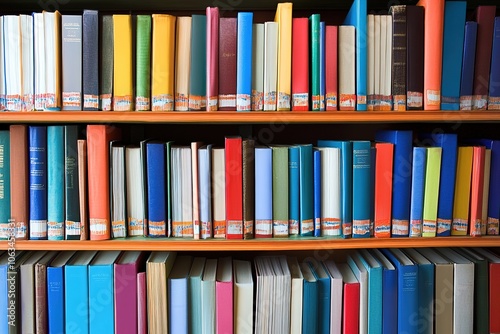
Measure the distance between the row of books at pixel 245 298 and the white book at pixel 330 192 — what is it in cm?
16

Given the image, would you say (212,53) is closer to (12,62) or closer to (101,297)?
(12,62)

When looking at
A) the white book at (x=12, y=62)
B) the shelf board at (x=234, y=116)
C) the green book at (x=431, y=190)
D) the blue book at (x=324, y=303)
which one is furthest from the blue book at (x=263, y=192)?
the white book at (x=12, y=62)

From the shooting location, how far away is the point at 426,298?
1.27m

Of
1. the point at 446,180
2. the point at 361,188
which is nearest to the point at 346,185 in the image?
the point at 361,188

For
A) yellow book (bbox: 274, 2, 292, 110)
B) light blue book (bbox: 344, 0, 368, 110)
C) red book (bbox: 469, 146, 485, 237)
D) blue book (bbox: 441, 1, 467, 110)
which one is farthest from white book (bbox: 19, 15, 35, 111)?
red book (bbox: 469, 146, 485, 237)

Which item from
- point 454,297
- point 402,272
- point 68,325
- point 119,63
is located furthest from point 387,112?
point 68,325

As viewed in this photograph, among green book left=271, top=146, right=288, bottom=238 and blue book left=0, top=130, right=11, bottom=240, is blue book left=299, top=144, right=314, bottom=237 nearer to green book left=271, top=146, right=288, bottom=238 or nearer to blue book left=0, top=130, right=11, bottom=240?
green book left=271, top=146, right=288, bottom=238

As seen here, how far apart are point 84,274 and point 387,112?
38.7 inches

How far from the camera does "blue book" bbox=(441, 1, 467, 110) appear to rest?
3.89ft

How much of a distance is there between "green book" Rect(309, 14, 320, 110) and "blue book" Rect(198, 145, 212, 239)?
1.08 ft

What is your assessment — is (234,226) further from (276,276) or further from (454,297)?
(454,297)

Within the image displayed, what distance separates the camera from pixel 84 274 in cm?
123

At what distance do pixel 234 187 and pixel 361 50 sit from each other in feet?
1.71

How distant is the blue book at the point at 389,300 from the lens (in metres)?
1.25
